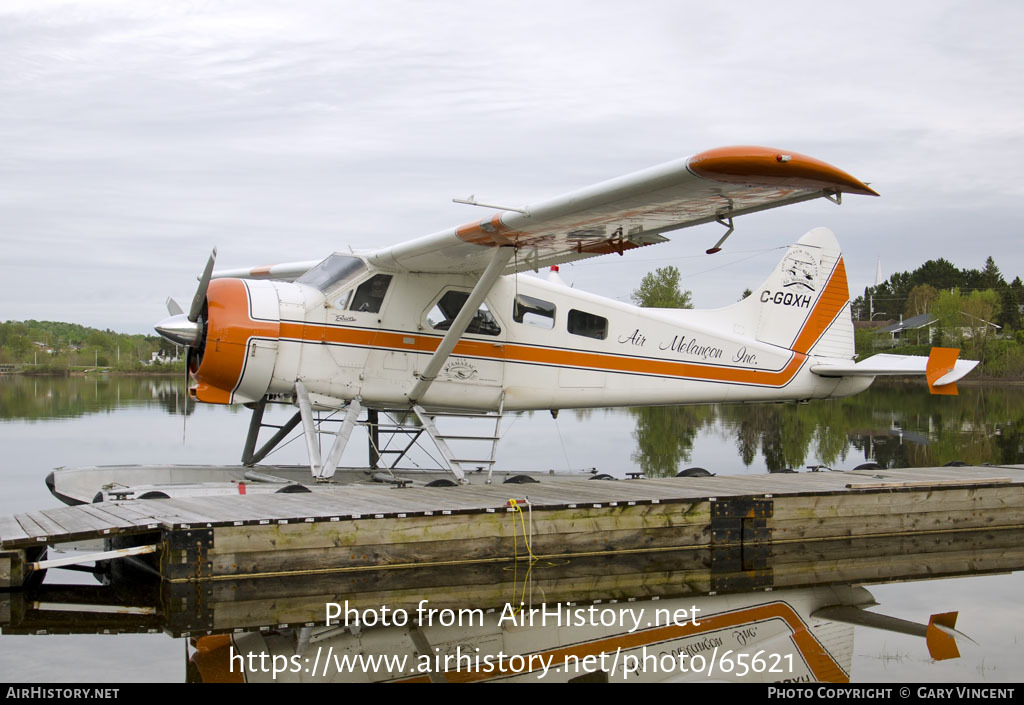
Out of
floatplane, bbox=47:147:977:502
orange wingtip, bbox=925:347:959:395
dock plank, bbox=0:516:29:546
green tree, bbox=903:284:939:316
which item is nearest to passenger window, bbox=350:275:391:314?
floatplane, bbox=47:147:977:502

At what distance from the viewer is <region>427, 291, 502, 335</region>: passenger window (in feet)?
33.5

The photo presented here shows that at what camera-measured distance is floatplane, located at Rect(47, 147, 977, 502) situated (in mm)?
8703

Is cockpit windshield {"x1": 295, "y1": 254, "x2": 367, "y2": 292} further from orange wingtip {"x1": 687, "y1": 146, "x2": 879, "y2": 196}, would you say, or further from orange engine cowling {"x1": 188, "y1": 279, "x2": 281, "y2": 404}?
orange wingtip {"x1": 687, "y1": 146, "x2": 879, "y2": 196}

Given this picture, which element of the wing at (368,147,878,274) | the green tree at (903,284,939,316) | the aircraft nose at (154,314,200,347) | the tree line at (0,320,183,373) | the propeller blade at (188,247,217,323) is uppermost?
the green tree at (903,284,939,316)

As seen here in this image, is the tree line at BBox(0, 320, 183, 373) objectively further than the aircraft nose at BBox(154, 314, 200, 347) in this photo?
Yes

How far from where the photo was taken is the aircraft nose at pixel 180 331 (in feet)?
30.2

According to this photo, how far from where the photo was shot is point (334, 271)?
9.98 m

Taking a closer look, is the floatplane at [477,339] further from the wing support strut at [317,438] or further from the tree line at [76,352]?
the tree line at [76,352]

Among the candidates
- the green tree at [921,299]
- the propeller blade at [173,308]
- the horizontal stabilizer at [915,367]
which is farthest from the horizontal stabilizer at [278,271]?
the green tree at [921,299]

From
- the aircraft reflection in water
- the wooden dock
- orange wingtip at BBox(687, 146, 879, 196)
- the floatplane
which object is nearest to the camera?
the aircraft reflection in water

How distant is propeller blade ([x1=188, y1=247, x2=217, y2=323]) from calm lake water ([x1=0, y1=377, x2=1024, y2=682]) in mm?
958

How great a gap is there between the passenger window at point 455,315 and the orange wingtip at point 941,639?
16.8 feet

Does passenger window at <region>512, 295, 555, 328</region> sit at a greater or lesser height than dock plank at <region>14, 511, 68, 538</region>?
greater

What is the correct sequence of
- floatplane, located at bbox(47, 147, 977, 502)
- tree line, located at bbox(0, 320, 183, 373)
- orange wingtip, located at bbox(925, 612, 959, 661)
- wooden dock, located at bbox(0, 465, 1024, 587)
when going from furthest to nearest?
tree line, located at bbox(0, 320, 183, 373) → floatplane, located at bbox(47, 147, 977, 502) → wooden dock, located at bbox(0, 465, 1024, 587) → orange wingtip, located at bbox(925, 612, 959, 661)
